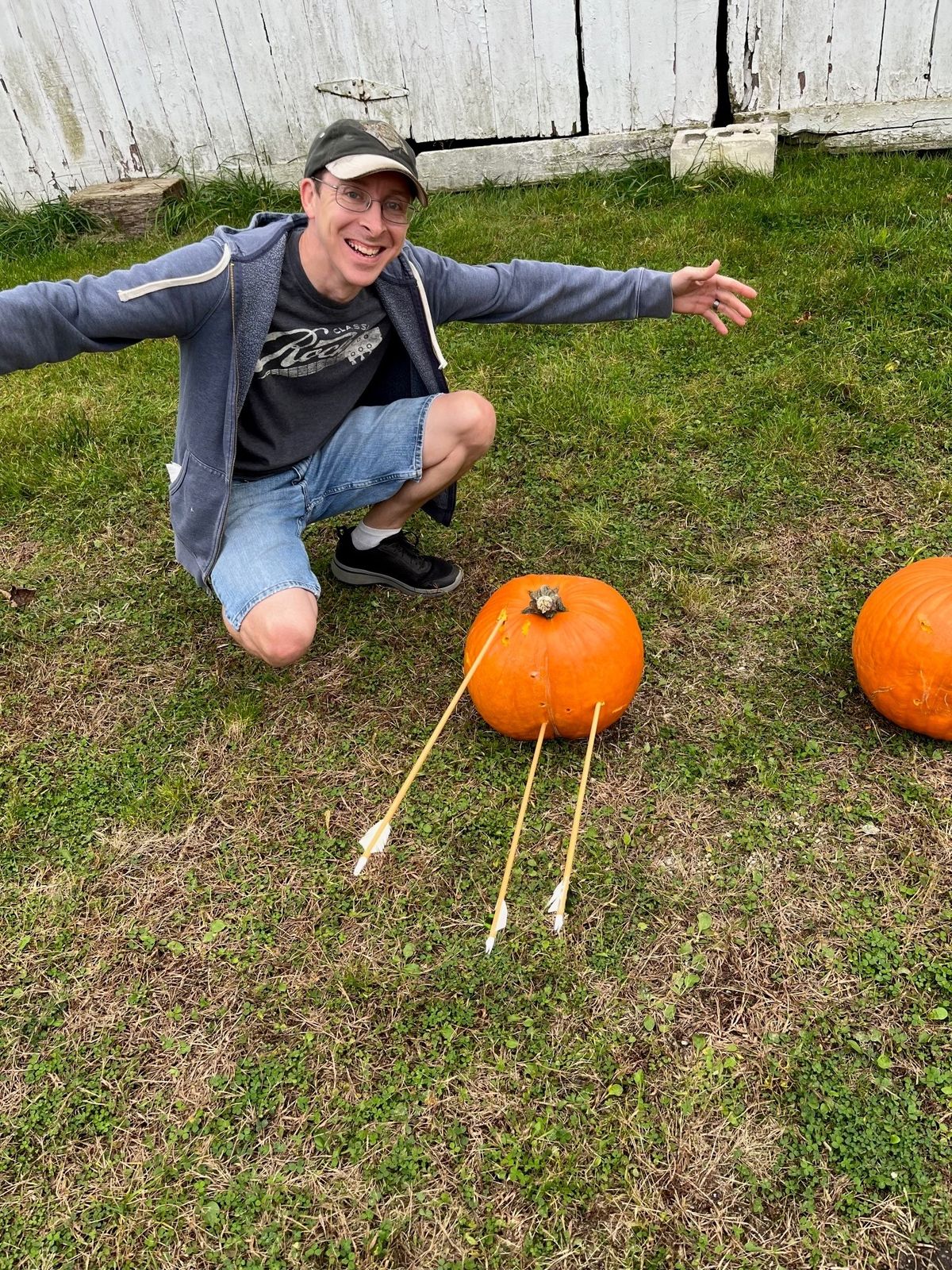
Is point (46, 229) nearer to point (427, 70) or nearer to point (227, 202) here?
point (227, 202)

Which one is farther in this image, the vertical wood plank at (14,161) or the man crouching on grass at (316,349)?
the vertical wood plank at (14,161)

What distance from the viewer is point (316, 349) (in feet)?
9.18

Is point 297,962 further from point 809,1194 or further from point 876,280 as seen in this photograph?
point 876,280

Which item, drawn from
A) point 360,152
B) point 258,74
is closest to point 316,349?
point 360,152

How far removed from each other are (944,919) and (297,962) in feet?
5.10

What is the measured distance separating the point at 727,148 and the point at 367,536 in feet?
13.1

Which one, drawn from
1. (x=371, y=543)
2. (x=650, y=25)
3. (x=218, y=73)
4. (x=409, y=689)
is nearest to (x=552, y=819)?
(x=409, y=689)

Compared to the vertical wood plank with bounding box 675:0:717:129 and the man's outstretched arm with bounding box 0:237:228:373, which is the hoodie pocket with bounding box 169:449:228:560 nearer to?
the man's outstretched arm with bounding box 0:237:228:373

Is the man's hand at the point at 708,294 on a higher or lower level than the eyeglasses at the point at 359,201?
lower

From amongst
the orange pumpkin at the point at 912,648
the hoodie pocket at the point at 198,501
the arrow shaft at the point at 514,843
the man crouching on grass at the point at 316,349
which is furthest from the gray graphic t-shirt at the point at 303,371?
the orange pumpkin at the point at 912,648

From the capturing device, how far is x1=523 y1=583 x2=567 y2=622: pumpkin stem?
8.27 ft

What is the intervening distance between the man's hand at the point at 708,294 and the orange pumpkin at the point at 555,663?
108 cm

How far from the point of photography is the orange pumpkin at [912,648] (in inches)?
94.6

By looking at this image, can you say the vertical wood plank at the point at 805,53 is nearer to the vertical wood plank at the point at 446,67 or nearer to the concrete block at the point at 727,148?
the concrete block at the point at 727,148
